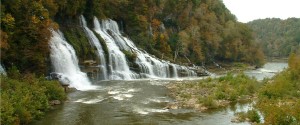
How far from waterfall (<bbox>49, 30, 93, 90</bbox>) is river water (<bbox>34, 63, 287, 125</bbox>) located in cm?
458

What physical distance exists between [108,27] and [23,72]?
96.8 ft

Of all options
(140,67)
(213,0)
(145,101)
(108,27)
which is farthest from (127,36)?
(213,0)

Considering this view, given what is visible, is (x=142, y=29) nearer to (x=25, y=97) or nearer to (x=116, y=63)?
(x=116, y=63)

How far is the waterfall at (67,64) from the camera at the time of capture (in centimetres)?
3856

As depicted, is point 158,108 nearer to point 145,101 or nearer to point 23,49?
point 145,101

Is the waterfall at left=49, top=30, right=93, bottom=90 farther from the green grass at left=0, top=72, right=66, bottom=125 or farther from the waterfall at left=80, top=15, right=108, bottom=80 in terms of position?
the green grass at left=0, top=72, right=66, bottom=125

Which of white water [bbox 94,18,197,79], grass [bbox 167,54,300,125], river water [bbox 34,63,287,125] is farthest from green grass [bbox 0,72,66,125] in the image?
white water [bbox 94,18,197,79]

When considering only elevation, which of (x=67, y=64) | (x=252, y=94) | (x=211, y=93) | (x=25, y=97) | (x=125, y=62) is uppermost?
(x=125, y=62)

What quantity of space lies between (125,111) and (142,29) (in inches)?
1649

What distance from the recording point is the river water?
2358 centimetres

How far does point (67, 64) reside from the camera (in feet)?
132

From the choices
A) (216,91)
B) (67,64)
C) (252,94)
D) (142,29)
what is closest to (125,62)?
(67,64)

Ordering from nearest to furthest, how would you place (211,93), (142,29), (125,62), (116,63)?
1. (211,93)
2. (116,63)
3. (125,62)
4. (142,29)

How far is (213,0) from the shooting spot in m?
103
